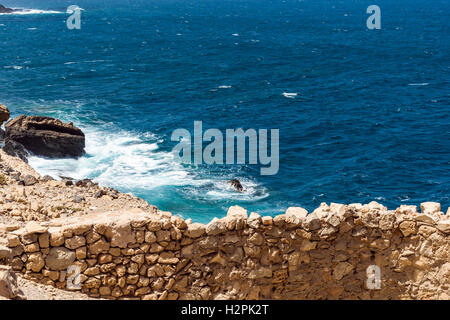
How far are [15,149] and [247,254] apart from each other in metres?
29.4

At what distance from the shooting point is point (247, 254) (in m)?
13.5

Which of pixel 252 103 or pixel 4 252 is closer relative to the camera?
pixel 4 252

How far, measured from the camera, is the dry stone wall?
41.7 ft

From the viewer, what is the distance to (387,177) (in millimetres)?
41781

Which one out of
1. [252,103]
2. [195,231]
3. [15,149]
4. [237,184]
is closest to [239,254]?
[195,231]

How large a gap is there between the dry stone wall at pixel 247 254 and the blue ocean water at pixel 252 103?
20.9 m

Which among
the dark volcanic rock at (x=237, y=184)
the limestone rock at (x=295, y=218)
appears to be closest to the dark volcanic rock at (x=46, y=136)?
the dark volcanic rock at (x=237, y=184)

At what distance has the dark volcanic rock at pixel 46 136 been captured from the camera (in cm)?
4125

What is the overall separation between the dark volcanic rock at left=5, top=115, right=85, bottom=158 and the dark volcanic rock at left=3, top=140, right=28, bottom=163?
1352 mm

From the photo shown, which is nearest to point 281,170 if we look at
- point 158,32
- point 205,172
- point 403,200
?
point 205,172

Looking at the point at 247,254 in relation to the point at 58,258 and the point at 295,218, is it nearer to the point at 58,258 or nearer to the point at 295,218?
the point at 295,218

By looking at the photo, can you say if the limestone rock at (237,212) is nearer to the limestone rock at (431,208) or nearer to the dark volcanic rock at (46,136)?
the limestone rock at (431,208)

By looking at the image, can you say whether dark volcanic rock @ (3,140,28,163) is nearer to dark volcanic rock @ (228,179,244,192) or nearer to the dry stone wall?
dark volcanic rock @ (228,179,244,192)

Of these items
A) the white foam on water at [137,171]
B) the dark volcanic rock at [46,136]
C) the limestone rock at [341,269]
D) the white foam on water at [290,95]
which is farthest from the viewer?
the white foam on water at [290,95]
